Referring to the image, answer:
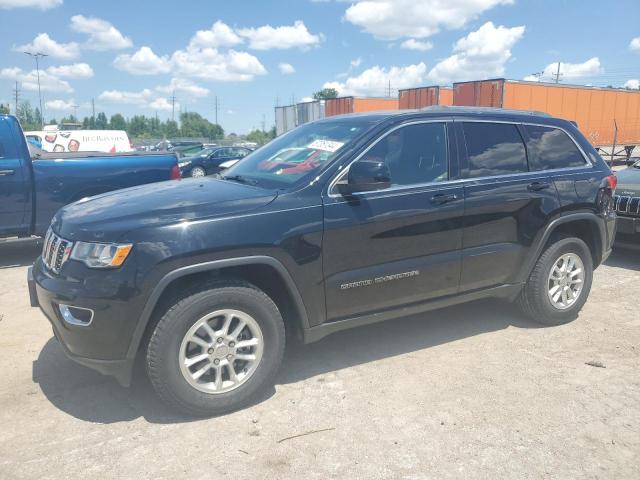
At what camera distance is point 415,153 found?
154 inches

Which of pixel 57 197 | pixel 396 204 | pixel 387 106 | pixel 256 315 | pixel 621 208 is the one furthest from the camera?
pixel 387 106

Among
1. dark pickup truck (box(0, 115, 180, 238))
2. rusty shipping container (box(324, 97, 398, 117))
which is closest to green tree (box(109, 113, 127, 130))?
rusty shipping container (box(324, 97, 398, 117))

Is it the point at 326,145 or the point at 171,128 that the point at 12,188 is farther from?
the point at 171,128

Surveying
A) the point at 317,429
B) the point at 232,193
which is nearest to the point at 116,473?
the point at 317,429

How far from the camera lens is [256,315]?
10.8 feet

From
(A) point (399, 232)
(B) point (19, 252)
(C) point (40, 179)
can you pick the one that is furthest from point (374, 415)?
(B) point (19, 252)

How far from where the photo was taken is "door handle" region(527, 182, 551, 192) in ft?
14.2

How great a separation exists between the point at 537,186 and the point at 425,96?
2140cm

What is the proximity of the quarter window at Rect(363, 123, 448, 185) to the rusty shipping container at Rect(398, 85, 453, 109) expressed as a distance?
2016 centimetres

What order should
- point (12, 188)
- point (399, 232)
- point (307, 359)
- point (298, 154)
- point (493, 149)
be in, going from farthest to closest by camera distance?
point (12, 188) < point (493, 149) < point (307, 359) < point (298, 154) < point (399, 232)

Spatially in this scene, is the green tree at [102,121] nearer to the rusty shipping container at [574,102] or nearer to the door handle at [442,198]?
the rusty shipping container at [574,102]

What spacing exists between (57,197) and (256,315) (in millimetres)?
5146

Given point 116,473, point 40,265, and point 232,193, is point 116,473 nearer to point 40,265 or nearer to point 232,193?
point 40,265

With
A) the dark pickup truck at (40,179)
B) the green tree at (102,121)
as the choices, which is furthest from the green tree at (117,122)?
the dark pickup truck at (40,179)
